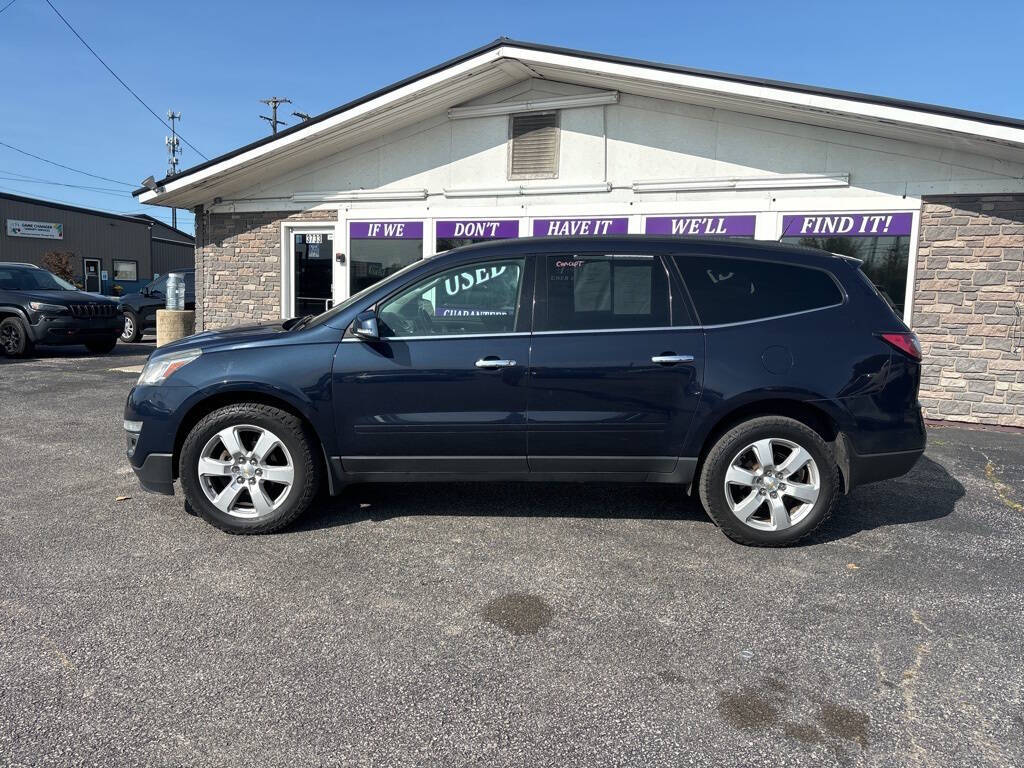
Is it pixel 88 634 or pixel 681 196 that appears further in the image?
pixel 681 196

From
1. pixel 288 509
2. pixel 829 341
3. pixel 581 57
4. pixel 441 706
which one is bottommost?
pixel 441 706

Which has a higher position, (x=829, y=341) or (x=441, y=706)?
(x=829, y=341)

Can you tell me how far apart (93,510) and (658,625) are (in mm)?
3654

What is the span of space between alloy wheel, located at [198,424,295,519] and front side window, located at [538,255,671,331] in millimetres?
1740

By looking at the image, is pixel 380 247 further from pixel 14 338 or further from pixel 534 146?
pixel 14 338

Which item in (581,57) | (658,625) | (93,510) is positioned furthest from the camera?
(581,57)

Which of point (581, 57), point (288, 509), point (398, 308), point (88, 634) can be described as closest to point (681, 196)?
point (581, 57)

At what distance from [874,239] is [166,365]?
7.72 meters

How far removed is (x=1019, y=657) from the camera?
2730 millimetres

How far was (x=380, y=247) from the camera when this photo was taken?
980 centimetres

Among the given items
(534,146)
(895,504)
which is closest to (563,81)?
(534,146)

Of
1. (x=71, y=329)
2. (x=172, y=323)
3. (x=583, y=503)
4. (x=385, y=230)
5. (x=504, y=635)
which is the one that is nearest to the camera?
(x=504, y=635)

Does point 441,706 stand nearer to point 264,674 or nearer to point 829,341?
point 264,674

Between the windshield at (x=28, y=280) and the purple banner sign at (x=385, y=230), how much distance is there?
24.7 ft
